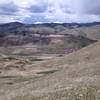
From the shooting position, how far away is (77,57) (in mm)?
78125

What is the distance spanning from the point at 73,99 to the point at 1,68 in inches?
3288

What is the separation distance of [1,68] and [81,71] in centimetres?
6485

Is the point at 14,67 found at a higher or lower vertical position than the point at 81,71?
lower

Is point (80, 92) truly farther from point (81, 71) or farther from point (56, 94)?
point (81, 71)

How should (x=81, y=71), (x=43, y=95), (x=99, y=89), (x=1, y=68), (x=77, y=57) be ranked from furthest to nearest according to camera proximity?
(x=1, y=68) → (x=77, y=57) → (x=81, y=71) → (x=43, y=95) → (x=99, y=89)

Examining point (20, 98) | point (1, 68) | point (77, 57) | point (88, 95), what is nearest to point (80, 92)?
point (88, 95)

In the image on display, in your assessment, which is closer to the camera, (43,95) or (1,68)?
(43,95)

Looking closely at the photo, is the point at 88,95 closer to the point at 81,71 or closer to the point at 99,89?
the point at 99,89

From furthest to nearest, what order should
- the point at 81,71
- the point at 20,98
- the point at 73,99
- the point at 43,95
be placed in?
1. the point at 81,71
2. the point at 20,98
3. the point at 43,95
4. the point at 73,99

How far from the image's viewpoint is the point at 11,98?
3312 cm

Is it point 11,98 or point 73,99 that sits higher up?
point 73,99

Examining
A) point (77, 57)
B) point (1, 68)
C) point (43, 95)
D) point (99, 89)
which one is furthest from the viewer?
point (1, 68)

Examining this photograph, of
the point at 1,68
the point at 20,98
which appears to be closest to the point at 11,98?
the point at 20,98

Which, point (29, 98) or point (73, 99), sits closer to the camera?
point (73, 99)
